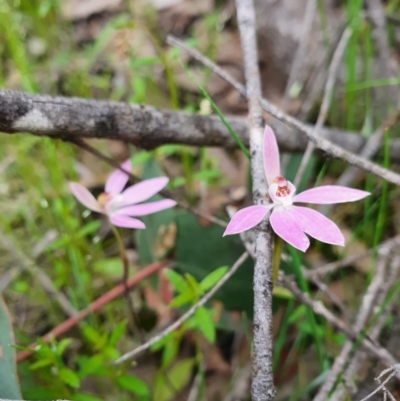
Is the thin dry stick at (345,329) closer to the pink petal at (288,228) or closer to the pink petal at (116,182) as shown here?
the pink petal at (288,228)

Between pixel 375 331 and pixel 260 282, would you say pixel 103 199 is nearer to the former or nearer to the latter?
pixel 260 282

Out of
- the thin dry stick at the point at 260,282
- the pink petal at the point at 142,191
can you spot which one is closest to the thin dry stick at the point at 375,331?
the thin dry stick at the point at 260,282

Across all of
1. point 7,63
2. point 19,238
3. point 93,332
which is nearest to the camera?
point 93,332

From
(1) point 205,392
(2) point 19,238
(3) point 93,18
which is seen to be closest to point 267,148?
(1) point 205,392

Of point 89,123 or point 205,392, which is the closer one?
point 89,123

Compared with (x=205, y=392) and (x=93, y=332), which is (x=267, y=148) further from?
(x=205, y=392)
